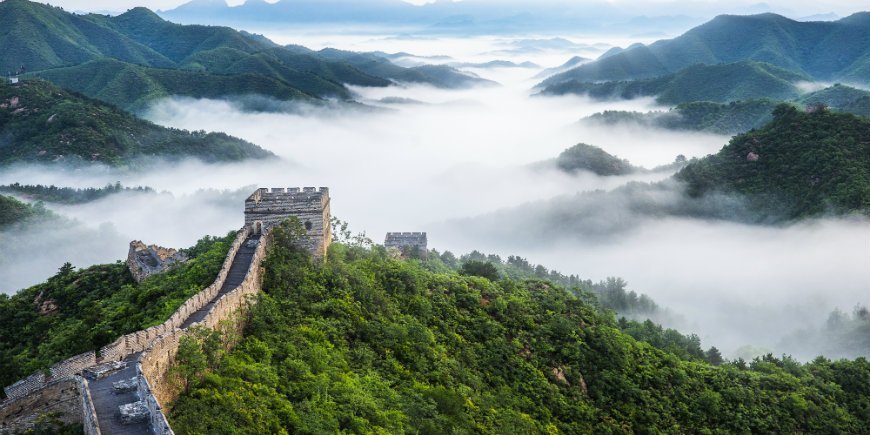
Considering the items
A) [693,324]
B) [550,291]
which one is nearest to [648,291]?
[693,324]

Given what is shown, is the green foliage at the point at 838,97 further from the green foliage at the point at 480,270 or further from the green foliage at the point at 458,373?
the green foliage at the point at 458,373

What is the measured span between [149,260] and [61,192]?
283 feet

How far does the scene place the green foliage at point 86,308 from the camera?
2791 cm

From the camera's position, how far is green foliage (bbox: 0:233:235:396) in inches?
1099

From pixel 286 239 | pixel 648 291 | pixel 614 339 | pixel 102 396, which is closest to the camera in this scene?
pixel 102 396

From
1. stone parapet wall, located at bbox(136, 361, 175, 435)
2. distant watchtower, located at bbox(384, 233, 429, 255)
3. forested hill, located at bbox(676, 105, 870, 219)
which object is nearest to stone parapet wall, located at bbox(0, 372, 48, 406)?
stone parapet wall, located at bbox(136, 361, 175, 435)

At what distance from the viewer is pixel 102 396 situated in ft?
60.8

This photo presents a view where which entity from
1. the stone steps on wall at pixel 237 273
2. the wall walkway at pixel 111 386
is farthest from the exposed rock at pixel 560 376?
the wall walkway at pixel 111 386

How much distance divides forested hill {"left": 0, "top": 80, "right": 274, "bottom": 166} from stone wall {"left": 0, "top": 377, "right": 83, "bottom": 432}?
12401cm

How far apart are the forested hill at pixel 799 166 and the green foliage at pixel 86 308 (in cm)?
8099

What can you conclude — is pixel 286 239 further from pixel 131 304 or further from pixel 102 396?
pixel 102 396

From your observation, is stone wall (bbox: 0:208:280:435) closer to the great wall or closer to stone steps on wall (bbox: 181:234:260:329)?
the great wall

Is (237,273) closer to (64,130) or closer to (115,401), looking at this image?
(115,401)

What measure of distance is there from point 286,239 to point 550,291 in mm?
17821
